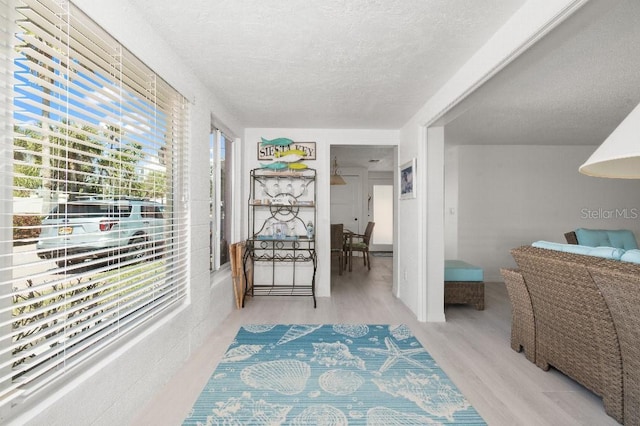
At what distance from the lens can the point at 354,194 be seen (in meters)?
8.49

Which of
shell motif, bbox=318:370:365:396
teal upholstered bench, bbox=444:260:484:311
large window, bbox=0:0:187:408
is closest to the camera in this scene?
large window, bbox=0:0:187:408

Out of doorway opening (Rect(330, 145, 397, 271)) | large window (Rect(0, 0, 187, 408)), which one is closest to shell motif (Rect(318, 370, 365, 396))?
large window (Rect(0, 0, 187, 408))

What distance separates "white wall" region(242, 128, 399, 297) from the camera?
14.2ft

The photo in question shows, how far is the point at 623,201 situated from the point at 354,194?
17.2 feet

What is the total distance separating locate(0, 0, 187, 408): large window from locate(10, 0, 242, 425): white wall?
0.07 m

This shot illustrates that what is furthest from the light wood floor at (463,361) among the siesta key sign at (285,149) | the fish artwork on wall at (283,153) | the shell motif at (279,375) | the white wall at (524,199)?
the siesta key sign at (285,149)

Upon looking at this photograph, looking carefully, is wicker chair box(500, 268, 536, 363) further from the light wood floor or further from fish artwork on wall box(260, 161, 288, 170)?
fish artwork on wall box(260, 161, 288, 170)

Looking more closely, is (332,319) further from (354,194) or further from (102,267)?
(354,194)

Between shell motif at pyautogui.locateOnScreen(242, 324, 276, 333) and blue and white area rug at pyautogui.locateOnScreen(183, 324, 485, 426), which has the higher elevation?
shell motif at pyautogui.locateOnScreen(242, 324, 276, 333)

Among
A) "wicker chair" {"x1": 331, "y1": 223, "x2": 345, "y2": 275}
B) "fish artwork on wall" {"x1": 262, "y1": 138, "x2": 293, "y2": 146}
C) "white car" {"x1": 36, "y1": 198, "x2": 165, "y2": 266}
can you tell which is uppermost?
"fish artwork on wall" {"x1": 262, "y1": 138, "x2": 293, "y2": 146}

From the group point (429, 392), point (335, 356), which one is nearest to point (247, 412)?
point (335, 356)

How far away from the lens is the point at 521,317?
2.53 metres

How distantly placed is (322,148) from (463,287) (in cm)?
247

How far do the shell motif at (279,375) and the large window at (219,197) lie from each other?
1340mm
